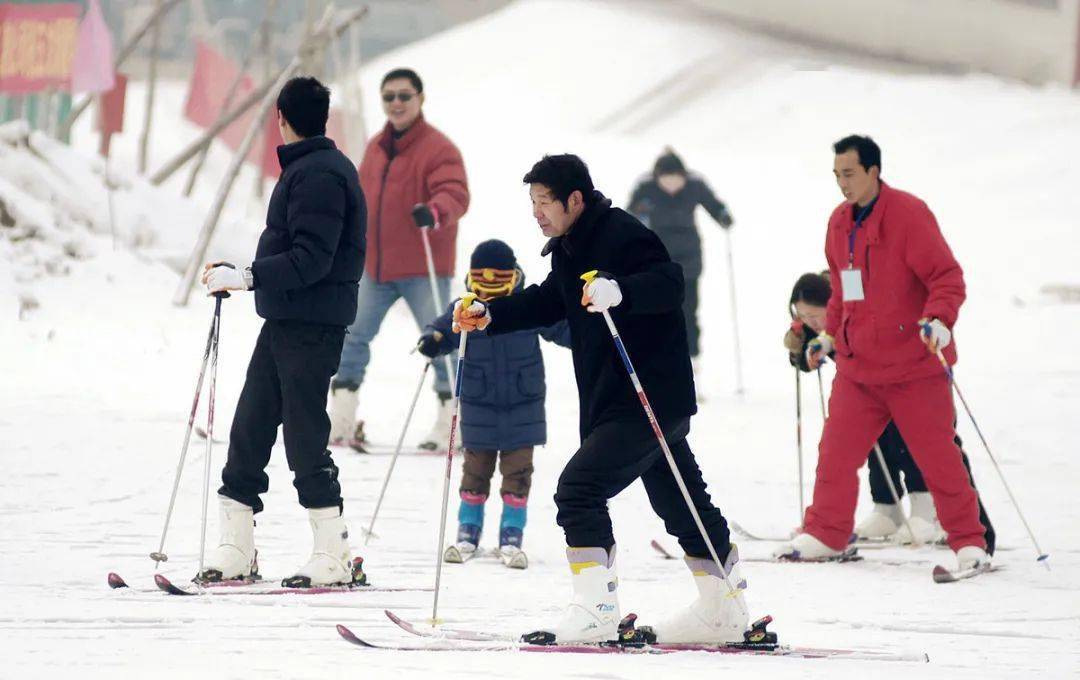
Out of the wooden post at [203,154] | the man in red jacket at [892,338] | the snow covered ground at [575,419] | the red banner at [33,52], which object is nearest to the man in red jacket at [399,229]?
the snow covered ground at [575,419]

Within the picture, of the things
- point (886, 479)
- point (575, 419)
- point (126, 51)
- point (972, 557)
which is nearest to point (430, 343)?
point (972, 557)

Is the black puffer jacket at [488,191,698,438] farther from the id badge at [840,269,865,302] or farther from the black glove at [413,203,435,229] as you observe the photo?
the black glove at [413,203,435,229]

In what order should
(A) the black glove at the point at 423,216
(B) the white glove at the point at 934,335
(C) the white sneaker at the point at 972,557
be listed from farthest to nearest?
(A) the black glove at the point at 423,216 < (C) the white sneaker at the point at 972,557 < (B) the white glove at the point at 934,335

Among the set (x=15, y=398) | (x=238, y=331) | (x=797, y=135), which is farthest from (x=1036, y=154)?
(x=15, y=398)

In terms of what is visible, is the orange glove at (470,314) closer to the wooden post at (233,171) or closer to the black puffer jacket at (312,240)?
the black puffer jacket at (312,240)

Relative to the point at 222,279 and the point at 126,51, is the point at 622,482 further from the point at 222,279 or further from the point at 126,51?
the point at 126,51

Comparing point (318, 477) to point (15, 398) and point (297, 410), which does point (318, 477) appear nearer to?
point (297, 410)

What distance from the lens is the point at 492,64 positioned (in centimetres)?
3020

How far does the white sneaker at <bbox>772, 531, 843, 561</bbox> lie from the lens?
687 centimetres

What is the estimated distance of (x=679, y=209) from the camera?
12.5 metres

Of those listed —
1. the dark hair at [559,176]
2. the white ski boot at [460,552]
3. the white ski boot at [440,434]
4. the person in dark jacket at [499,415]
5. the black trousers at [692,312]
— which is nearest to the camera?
the dark hair at [559,176]

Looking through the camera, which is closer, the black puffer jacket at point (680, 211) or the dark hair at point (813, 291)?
the dark hair at point (813, 291)

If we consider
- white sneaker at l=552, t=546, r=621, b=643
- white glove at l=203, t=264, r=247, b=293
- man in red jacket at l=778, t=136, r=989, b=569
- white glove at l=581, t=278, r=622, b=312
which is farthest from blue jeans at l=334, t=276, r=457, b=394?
white glove at l=581, t=278, r=622, b=312

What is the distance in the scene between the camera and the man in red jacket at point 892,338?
6609mm
